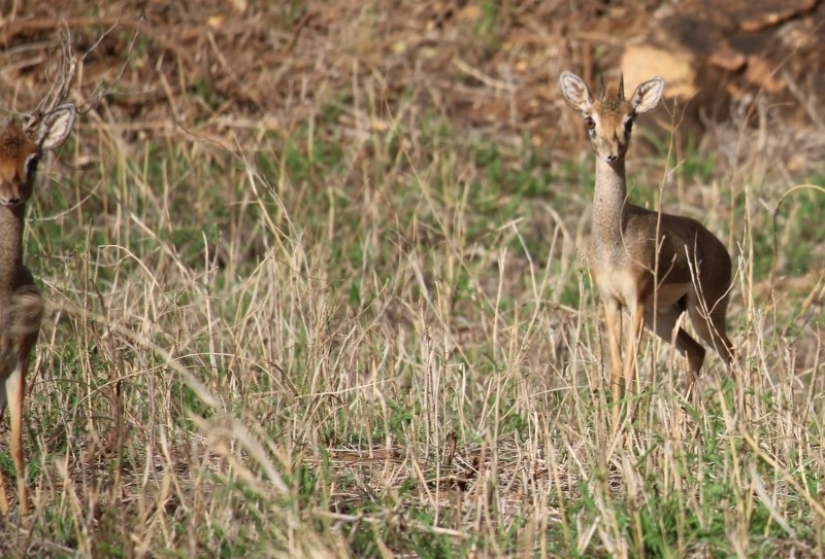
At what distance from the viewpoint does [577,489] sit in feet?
15.9

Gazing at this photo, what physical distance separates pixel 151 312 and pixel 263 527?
2171mm

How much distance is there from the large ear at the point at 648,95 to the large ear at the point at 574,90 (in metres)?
0.22

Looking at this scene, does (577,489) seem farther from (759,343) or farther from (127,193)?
(127,193)

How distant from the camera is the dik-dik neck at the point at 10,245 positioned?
4855 mm

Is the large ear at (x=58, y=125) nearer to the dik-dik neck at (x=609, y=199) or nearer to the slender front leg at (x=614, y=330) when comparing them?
the dik-dik neck at (x=609, y=199)

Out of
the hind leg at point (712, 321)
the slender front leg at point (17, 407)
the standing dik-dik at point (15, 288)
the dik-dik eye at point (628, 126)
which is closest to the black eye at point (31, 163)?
the standing dik-dik at point (15, 288)

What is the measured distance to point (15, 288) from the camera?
4.87m

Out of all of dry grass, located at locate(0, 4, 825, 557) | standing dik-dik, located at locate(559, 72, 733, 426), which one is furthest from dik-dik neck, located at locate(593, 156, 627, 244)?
dry grass, located at locate(0, 4, 825, 557)

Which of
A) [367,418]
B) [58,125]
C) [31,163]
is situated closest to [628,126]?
[367,418]

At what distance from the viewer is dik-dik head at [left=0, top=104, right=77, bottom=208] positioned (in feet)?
15.5

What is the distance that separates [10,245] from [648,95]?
2826 mm

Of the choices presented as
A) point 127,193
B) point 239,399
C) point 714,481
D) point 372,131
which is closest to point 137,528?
point 239,399

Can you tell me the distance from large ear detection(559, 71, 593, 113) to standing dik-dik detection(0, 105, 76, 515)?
2.36m

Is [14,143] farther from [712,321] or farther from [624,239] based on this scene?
[712,321]
